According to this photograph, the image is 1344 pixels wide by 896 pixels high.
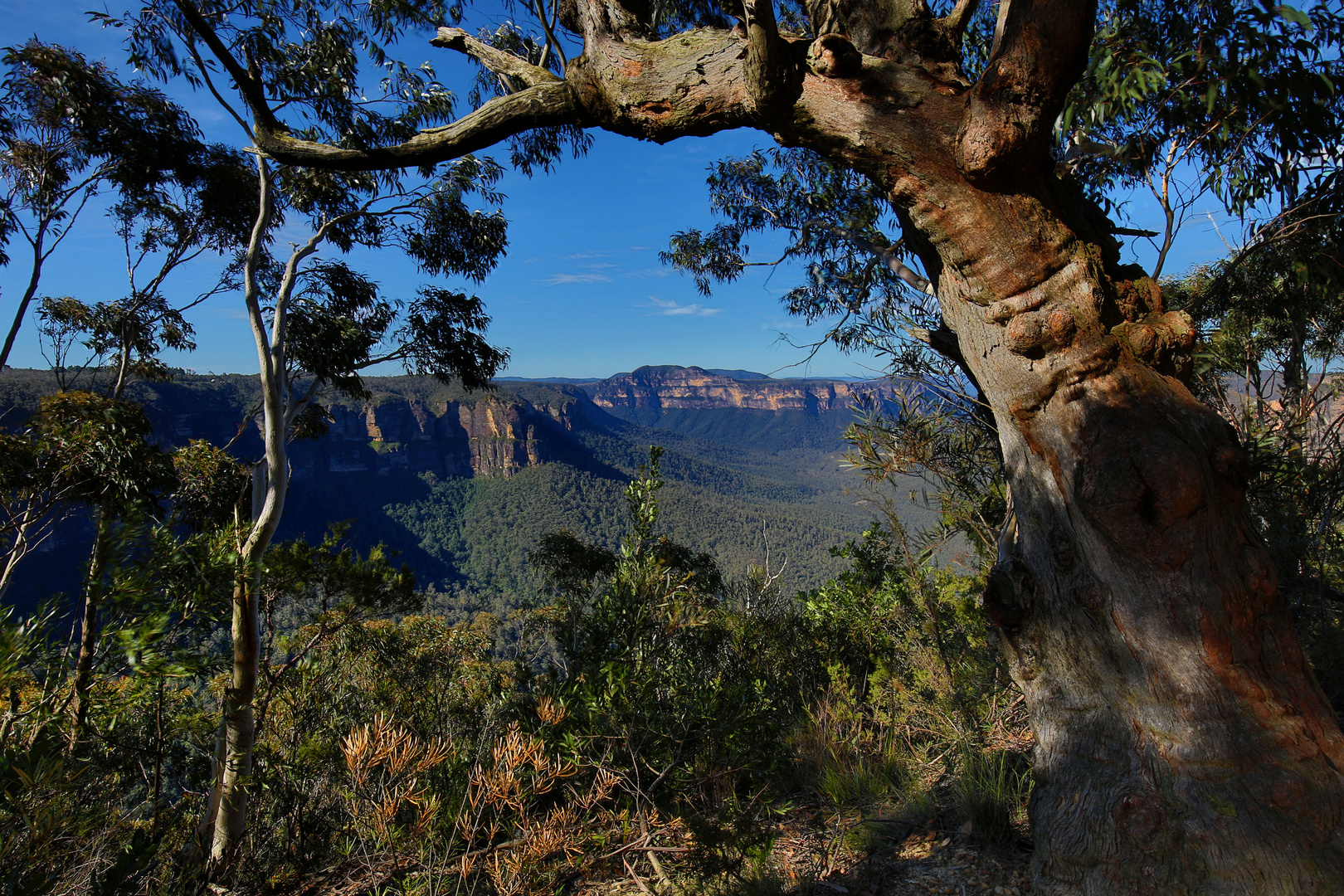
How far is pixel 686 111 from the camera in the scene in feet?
5.91

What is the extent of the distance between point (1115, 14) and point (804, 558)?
129ft

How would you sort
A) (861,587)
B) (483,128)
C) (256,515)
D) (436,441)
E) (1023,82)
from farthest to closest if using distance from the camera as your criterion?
1. (436,441)
2. (861,587)
3. (256,515)
4. (483,128)
5. (1023,82)

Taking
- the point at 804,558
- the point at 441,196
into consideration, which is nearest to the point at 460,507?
the point at 804,558

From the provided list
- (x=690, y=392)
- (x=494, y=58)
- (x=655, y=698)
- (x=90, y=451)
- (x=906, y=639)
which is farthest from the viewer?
(x=690, y=392)

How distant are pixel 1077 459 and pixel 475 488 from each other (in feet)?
176

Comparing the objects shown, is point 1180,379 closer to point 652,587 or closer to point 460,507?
point 652,587

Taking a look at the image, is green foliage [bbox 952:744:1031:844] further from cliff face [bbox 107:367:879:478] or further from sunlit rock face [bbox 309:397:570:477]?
sunlit rock face [bbox 309:397:570:477]

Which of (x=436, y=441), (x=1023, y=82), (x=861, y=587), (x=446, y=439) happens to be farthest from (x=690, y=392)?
(x=1023, y=82)

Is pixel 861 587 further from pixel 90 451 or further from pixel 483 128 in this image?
pixel 90 451

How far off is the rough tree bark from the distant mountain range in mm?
25066

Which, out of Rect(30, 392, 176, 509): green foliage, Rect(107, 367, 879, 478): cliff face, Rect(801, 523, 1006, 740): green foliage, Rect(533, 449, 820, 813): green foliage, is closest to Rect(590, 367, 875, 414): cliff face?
Rect(107, 367, 879, 478): cliff face

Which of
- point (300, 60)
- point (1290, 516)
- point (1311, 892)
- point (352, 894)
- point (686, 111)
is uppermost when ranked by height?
point (300, 60)

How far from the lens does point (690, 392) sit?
133m

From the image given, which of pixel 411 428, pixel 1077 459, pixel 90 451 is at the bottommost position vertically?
pixel 90 451
